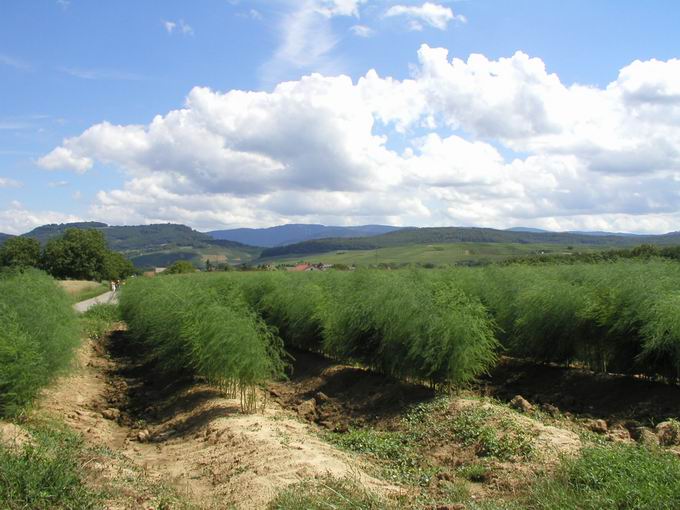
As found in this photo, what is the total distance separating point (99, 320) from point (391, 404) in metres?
21.7

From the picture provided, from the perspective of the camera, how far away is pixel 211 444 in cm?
1092

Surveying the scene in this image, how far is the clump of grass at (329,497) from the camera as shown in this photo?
22.0 ft

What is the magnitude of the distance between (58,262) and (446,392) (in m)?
62.5

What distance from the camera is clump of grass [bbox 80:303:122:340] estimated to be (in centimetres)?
2658

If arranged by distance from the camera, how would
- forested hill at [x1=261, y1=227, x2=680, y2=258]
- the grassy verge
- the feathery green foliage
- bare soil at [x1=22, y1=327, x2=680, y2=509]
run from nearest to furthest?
bare soil at [x1=22, y1=327, x2=680, y2=509] → the grassy verge → the feathery green foliage → forested hill at [x1=261, y1=227, x2=680, y2=258]

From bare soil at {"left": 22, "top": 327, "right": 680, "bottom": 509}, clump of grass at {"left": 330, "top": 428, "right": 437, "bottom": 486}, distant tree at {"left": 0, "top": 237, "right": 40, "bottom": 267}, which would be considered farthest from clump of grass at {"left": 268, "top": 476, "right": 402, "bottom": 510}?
distant tree at {"left": 0, "top": 237, "right": 40, "bottom": 267}

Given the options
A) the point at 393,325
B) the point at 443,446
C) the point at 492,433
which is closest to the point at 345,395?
the point at 393,325

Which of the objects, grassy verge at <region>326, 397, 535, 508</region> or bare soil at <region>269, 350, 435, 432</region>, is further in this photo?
bare soil at <region>269, 350, 435, 432</region>

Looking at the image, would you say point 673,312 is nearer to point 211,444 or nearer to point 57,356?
point 211,444

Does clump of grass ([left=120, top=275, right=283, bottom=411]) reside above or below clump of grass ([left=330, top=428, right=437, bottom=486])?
above

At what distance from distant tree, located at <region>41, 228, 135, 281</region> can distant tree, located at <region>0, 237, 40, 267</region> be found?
1.27 metres

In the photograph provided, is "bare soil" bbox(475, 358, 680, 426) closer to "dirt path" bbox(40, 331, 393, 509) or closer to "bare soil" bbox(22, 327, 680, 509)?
"bare soil" bbox(22, 327, 680, 509)

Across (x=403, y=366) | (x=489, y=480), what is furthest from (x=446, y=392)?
(x=489, y=480)

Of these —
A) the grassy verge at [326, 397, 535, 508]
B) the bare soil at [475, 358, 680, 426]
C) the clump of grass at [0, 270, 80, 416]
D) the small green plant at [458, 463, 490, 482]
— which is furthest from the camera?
the bare soil at [475, 358, 680, 426]
